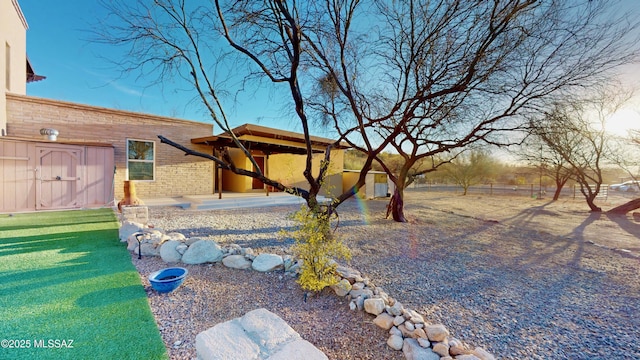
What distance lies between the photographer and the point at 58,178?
6.72m

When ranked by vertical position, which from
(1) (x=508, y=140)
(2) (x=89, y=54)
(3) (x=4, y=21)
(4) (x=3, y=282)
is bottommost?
(4) (x=3, y=282)

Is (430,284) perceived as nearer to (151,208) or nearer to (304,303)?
(304,303)

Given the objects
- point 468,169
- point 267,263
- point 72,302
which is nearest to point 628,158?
point 468,169

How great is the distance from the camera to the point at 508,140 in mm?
7195

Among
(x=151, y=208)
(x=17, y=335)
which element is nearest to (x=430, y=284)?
(x=17, y=335)

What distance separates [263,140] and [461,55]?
7378mm

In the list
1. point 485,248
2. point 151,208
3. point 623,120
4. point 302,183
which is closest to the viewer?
point 485,248

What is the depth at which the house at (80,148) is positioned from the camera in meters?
6.38

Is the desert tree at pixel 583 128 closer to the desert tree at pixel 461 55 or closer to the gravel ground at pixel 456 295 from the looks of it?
the desert tree at pixel 461 55

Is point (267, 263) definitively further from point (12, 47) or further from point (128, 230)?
point (12, 47)

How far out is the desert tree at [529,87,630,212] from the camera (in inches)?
233

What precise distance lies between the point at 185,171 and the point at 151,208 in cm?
280

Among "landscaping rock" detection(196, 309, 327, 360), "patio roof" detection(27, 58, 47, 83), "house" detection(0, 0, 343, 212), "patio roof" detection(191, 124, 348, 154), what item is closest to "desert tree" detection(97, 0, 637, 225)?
"landscaping rock" detection(196, 309, 327, 360)

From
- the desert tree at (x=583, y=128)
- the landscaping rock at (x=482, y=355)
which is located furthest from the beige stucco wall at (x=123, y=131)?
the desert tree at (x=583, y=128)
